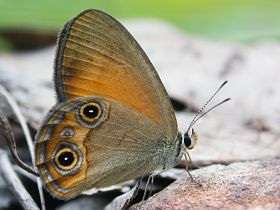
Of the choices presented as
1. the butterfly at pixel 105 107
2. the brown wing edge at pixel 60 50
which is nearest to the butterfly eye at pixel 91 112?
the butterfly at pixel 105 107

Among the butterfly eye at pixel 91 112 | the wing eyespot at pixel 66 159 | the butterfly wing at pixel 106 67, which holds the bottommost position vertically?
the wing eyespot at pixel 66 159

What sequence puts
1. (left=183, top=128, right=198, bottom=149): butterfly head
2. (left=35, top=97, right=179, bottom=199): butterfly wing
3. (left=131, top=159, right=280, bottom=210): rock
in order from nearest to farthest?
(left=131, top=159, right=280, bottom=210): rock
(left=35, top=97, right=179, bottom=199): butterfly wing
(left=183, top=128, right=198, bottom=149): butterfly head

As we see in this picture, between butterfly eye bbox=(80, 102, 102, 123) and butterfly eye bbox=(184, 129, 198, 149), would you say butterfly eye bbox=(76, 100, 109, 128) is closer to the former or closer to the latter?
butterfly eye bbox=(80, 102, 102, 123)

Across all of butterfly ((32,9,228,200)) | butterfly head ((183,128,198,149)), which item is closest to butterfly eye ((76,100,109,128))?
butterfly ((32,9,228,200))

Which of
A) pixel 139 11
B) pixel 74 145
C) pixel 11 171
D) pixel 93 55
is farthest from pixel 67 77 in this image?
pixel 139 11

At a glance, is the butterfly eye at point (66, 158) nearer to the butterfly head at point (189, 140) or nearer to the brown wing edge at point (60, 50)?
the brown wing edge at point (60, 50)

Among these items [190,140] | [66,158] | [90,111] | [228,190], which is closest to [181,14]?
[190,140]

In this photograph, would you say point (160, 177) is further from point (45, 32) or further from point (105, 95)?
point (45, 32)
